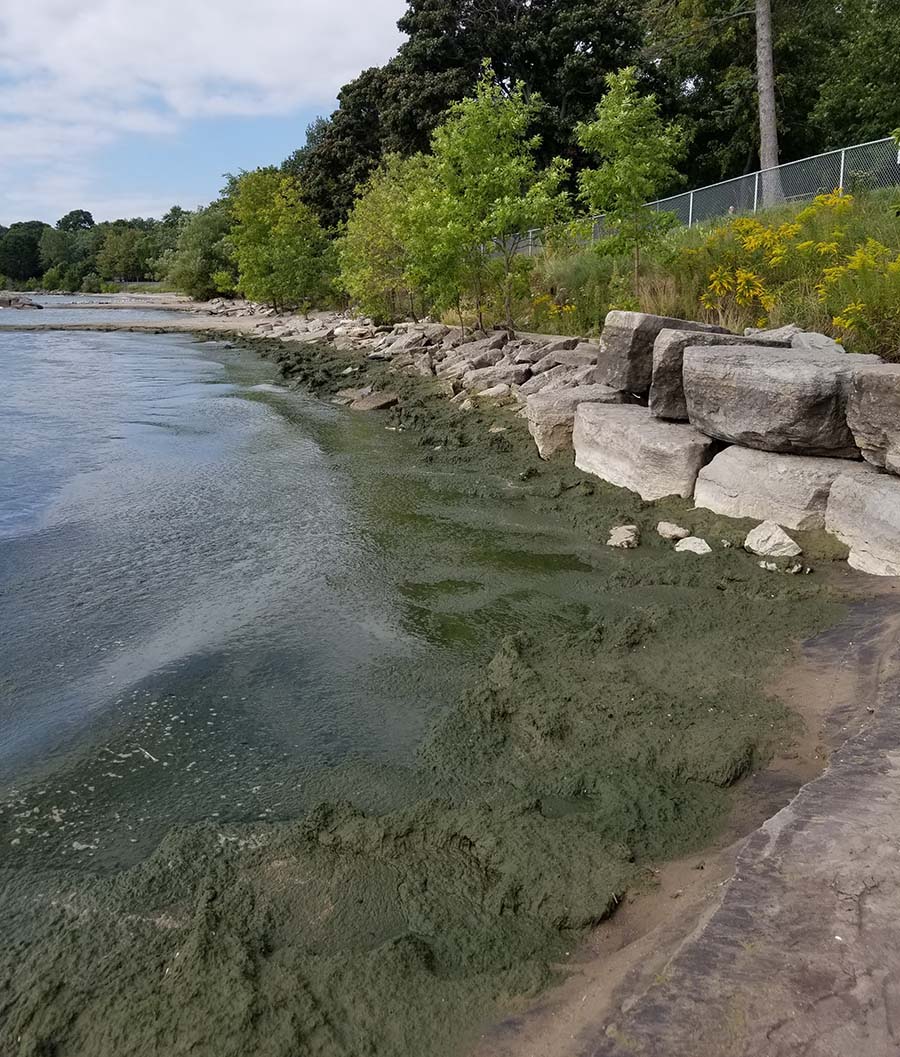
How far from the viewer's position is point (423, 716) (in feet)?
15.5

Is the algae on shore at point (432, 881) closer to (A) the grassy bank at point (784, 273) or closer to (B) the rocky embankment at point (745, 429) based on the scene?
(B) the rocky embankment at point (745, 429)

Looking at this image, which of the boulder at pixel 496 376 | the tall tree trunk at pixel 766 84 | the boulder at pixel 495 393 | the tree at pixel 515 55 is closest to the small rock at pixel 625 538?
the boulder at pixel 495 393

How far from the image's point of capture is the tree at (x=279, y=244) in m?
38.4

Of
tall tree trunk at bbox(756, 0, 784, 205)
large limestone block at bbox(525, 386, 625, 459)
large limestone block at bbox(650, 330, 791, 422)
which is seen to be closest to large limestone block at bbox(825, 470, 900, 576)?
large limestone block at bbox(650, 330, 791, 422)

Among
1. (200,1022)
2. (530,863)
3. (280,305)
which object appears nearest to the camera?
(200,1022)

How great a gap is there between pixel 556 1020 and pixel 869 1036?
891mm

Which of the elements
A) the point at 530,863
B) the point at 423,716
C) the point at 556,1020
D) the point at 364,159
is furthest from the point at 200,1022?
the point at 364,159

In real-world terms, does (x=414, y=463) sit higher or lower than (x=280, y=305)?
lower

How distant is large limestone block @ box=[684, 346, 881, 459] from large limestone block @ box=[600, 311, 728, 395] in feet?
4.99

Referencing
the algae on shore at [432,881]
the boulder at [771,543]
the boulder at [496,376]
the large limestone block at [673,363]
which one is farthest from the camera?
the boulder at [496,376]

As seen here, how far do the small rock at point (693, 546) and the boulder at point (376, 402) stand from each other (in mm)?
9019

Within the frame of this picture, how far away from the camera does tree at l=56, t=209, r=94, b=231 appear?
15625cm

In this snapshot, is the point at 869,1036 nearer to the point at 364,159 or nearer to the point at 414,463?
the point at 414,463

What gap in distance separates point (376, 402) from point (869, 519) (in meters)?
10.5
